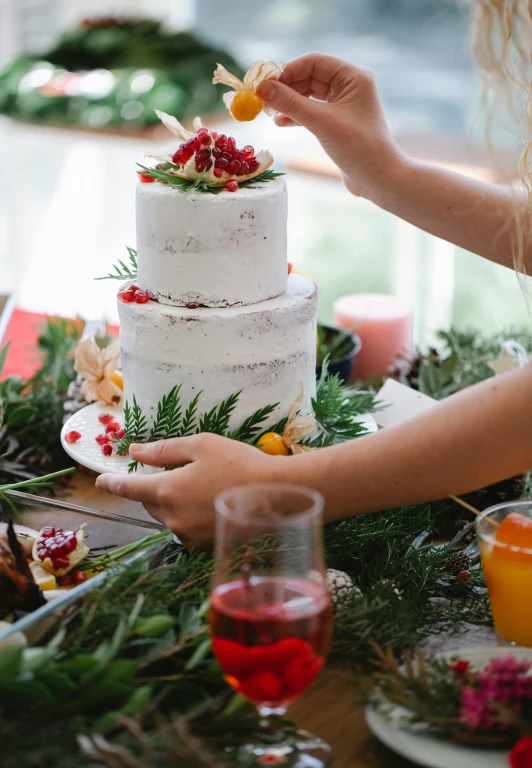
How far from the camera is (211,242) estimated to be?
1151 millimetres

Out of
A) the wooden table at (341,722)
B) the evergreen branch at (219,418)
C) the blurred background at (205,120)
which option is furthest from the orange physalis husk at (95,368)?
the blurred background at (205,120)

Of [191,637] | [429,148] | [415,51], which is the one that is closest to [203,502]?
[191,637]

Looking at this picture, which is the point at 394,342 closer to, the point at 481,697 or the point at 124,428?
the point at 124,428

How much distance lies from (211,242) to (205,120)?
2.52 m

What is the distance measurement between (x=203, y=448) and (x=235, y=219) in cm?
33

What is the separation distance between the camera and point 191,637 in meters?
0.83

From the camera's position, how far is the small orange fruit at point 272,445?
45.7 inches

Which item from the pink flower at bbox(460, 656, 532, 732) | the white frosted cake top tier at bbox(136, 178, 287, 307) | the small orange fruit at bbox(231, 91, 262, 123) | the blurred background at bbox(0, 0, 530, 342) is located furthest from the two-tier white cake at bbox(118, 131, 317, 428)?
the blurred background at bbox(0, 0, 530, 342)

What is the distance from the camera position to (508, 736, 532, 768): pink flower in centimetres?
72

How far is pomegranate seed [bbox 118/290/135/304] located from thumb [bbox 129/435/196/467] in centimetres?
24

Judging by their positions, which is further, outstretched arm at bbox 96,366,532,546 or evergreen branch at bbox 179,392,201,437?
evergreen branch at bbox 179,392,201,437

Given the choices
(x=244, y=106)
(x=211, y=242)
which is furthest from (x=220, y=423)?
(x=244, y=106)

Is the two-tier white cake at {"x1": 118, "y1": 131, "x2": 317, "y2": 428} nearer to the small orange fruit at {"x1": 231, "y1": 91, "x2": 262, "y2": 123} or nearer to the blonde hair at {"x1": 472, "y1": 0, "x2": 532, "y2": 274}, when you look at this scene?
the small orange fruit at {"x1": 231, "y1": 91, "x2": 262, "y2": 123}

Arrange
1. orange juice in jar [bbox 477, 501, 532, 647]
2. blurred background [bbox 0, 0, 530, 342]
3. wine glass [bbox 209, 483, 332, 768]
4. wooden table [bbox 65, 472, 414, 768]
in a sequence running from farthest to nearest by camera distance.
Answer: blurred background [bbox 0, 0, 530, 342], orange juice in jar [bbox 477, 501, 532, 647], wooden table [bbox 65, 472, 414, 768], wine glass [bbox 209, 483, 332, 768]
